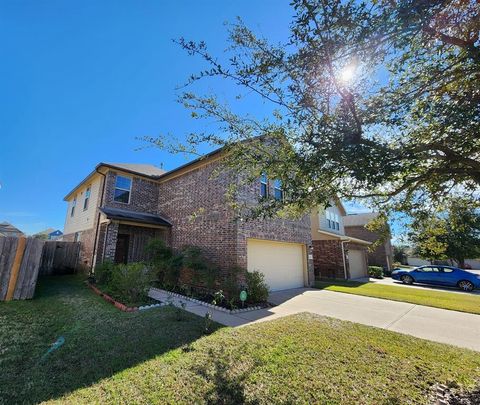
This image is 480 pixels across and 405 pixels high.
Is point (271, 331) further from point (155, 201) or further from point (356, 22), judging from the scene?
point (155, 201)

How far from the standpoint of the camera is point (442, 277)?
54.4ft

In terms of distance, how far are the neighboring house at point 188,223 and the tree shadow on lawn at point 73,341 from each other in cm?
396

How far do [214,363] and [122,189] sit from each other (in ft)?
38.5

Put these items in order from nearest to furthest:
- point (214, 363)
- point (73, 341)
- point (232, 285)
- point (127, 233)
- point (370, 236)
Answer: point (214, 363)
point (73, 341)
point (232, 285)
point (127, 233)
point (370, 236)

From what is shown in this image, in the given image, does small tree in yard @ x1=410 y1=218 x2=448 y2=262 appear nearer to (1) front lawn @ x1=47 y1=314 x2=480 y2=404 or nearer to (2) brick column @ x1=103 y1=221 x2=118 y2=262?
(1) front lawn @ x1=47 y1=314 x2=480 y2=404

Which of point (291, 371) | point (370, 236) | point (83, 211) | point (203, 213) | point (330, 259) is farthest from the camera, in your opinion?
point (370, 236)

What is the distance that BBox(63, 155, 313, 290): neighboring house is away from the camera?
10.1 metres

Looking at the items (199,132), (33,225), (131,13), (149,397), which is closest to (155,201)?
(131,13)

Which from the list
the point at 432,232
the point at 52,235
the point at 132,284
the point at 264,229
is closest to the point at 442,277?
the point at 264,229

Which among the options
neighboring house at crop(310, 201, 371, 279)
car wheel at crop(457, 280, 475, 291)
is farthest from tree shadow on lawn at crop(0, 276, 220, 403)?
car wheel at crop(457, 280, 475, 291)

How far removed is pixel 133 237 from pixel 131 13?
997cm

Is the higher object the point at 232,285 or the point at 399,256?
the point at 399,256

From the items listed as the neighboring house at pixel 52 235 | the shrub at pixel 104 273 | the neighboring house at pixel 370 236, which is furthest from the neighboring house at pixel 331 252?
the neighboring house at pixel 52 235

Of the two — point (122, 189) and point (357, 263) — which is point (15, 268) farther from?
point (357, 263)
